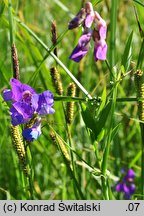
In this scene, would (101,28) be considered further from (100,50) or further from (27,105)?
(27,105)

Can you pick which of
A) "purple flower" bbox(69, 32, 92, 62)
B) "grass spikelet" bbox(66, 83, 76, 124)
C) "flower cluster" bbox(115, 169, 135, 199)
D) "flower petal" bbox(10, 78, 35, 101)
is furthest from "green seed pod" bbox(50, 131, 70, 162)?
"flower cluster" bbox(115, 169, 135, 199)

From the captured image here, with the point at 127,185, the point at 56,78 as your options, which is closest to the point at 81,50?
the point at 56,78

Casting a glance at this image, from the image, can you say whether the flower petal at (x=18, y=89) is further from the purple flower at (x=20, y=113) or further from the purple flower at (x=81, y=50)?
the purple flower at (x=81, y=50)

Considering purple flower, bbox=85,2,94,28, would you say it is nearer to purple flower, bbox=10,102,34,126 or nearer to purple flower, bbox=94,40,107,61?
purple flower, bbox=94,40,107,61

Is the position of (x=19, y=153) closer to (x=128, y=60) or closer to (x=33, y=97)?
(x=33, y=97)

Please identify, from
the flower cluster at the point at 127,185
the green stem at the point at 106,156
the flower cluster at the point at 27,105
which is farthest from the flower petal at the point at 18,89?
the flower cluster at the point at 127,185

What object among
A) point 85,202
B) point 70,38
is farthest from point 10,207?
point 70,38

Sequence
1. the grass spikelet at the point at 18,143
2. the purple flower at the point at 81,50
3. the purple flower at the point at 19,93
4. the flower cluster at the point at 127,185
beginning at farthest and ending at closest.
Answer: the flower cluster at the point at 127,185 → the grass spikelet at the point at 18,143 → the purple flower at the point at 19,93 → the purple flower at the point at 81,50
